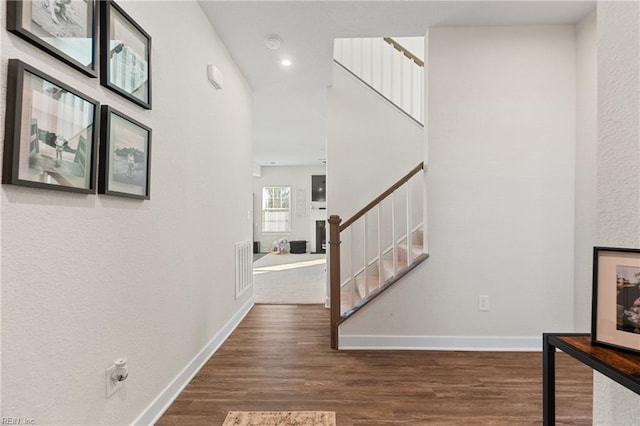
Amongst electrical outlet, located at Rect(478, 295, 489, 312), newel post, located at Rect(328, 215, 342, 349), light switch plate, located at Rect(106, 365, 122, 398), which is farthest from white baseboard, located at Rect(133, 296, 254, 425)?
electrical outlet, located at Rect(478, 295, 489, 312)

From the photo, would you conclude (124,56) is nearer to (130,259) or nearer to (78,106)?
(78,106)

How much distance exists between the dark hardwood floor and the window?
738 centimetres

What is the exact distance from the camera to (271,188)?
10125mm

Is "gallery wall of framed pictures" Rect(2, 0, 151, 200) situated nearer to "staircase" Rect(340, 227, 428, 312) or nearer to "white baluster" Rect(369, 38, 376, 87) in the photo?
"staircase" Rect(340, 227, 428, 312)

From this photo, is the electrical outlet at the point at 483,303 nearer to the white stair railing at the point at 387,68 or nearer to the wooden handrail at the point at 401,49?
the white stair railing at the point at 387,68

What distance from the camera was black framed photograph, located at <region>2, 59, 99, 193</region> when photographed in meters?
0.91

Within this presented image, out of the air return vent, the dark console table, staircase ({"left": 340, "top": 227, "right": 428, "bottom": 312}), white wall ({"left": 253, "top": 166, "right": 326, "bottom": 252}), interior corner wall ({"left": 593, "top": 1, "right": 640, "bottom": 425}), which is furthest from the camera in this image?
white wall ({"left": 253, "top": 166, "right": 326, "bottom": 252})

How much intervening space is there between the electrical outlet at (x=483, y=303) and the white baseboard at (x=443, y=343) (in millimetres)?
232

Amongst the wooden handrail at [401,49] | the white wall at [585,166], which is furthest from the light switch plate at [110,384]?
the wooden handrail at [401,49]

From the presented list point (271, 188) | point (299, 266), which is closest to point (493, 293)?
point (299, 266)

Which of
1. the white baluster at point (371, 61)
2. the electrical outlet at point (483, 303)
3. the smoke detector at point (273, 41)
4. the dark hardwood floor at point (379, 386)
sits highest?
the white baluster at point (371, 61)

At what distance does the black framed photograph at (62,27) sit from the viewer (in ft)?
3.06

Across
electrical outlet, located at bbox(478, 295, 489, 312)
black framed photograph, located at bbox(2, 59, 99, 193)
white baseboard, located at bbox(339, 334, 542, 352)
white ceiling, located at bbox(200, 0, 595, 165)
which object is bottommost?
white baseboard, located at bbox(339, 334, 542, 352)

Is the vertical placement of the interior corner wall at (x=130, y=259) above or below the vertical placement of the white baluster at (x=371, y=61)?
below
